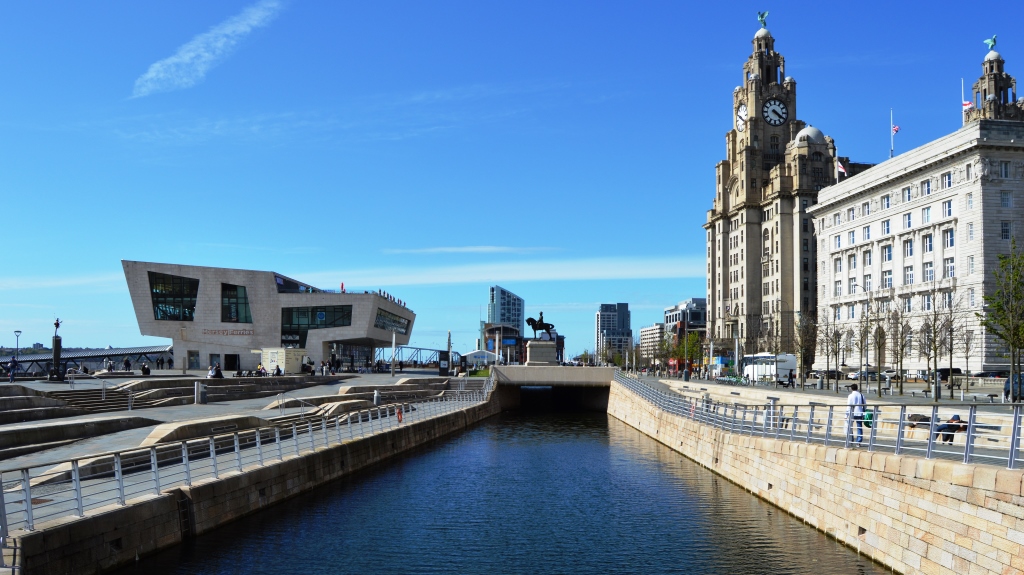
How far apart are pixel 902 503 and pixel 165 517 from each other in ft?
51.2

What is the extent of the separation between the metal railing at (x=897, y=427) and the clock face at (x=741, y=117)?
348 ft

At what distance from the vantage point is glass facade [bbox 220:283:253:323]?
9194 centimetres

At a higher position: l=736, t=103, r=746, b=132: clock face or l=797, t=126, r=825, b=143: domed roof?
l=736, t=103, r=746, b=132: clock face

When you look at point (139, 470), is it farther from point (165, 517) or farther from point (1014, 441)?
point (1014, 441)

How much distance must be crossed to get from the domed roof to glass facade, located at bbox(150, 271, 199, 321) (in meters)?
94.0

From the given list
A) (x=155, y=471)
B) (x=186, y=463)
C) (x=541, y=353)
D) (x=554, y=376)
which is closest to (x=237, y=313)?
(x=541, y=353)

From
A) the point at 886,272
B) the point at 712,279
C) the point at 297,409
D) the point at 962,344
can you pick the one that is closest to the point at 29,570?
the point at 297,409

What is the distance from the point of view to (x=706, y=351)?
5507 inches

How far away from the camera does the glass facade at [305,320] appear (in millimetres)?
94000

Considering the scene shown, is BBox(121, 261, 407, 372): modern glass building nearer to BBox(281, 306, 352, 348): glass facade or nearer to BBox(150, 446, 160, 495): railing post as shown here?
BBox(281, 306, 352, 348): glass facade

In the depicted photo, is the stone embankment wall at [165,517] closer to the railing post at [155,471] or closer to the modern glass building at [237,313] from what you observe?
the railing post at [155,471]

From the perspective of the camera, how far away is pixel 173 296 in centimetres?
9069

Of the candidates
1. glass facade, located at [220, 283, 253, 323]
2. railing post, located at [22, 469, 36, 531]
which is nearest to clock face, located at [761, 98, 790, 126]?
glass facade, located at [220, 283, 253, 323]

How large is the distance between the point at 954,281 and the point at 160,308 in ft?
264
